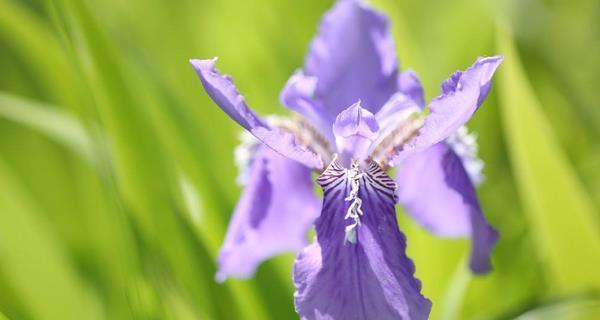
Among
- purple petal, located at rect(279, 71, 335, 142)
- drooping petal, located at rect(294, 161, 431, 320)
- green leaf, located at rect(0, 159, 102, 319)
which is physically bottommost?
drooping petal, located at rect(294, 161, 431, 320)

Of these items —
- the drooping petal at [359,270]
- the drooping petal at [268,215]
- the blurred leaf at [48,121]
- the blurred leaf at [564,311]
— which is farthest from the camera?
the blurred leaf at [48,121]

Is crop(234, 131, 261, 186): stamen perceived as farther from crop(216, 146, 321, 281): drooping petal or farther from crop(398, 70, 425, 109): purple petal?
crop(398, 70, 425, 109): purple petal

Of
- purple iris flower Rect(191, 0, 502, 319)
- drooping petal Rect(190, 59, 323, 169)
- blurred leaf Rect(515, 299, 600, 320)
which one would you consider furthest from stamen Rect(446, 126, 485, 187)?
drooping petal Rect(190, 59, 323, 169)

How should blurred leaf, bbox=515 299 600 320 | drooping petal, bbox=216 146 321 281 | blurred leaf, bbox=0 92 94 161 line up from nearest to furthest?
blurred leaf, bbox=515 299 600 320, drooping petal, bbox=216 146 321 281, blurred leaf, bbox=0 92 94 161

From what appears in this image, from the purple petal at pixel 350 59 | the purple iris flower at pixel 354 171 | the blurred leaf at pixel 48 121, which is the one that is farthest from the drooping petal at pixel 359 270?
the blurred leaf at pixel 48 121

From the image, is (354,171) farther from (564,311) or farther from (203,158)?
(203,158)

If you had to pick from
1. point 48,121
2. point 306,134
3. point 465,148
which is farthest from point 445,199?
point 48,121

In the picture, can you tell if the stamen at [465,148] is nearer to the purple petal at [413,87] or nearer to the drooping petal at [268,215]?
the purple petal at [413,87]
